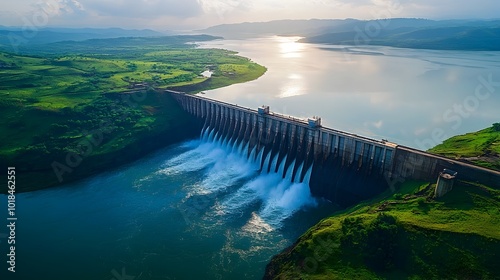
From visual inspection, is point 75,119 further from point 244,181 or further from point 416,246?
point 416,246

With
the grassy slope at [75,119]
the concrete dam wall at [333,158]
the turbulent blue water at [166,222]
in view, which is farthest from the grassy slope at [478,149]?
the grassy slope at [75,119]

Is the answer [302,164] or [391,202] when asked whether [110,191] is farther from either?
[391,202]

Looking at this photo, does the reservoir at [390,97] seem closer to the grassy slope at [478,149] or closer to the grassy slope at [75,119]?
the grassy slope at [478,149]

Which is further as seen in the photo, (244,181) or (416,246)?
(244,181)

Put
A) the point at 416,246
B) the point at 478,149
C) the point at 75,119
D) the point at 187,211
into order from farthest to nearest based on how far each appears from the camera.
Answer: the point at 75,119
the point at 187,211
the point at 478,149
the point at 416,246

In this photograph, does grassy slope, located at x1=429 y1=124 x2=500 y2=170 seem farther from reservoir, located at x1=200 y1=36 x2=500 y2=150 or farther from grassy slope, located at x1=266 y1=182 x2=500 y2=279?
reservoir, located at x1=200 y1=36 x2=500 y2=150

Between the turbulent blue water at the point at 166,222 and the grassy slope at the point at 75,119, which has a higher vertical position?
the grassy slope at the point at 75,119

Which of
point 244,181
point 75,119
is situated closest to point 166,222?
point 244,181
